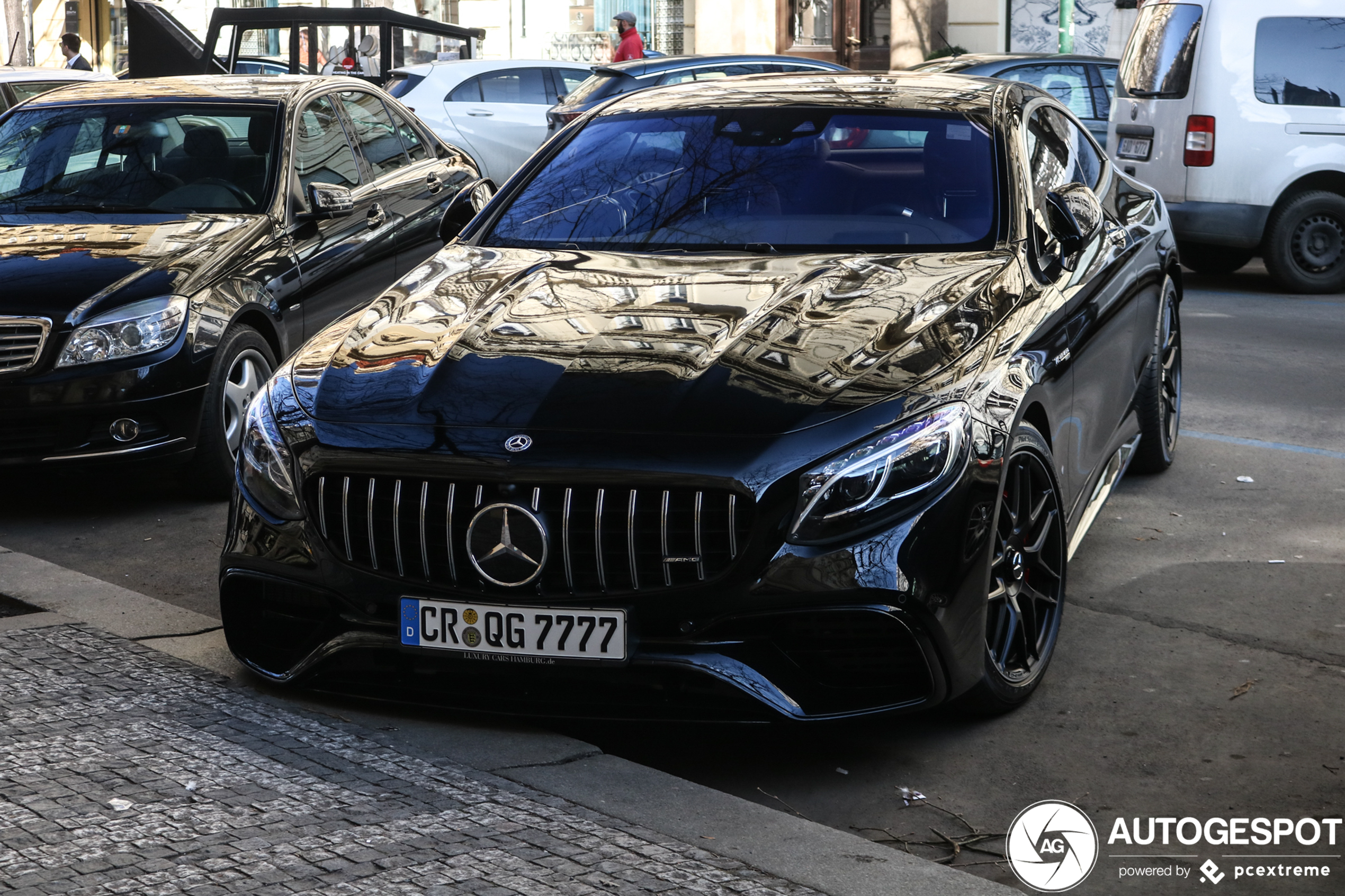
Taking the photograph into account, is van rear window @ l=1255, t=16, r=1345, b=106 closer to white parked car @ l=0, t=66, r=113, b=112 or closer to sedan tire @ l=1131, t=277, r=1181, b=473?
sedan tire @ l=1131, t=277, r=1181, b=473

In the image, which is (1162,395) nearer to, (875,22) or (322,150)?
(322,150)

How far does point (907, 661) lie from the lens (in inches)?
143

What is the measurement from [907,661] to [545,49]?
25944 millimetres

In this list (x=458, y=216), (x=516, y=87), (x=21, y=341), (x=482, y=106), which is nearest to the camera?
(x=458, y=216)

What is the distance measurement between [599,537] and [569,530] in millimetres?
73

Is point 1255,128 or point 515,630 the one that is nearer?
point 515,630

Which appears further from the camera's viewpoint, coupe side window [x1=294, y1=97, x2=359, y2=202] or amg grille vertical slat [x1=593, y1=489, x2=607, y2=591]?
coupe side window [x1=294, y1=97, x2=359, y2=202]

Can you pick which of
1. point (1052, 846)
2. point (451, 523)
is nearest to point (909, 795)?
point (1052, 846)

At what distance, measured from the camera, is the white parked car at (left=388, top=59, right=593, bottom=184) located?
1491 centimetres

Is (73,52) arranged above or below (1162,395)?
above

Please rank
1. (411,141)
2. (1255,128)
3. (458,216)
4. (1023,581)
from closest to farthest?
(1023,581) → (458,216) → (411,141) → (1255,128)

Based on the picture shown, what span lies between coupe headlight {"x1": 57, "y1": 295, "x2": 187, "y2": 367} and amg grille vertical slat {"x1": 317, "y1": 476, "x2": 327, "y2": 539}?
2.45 metres

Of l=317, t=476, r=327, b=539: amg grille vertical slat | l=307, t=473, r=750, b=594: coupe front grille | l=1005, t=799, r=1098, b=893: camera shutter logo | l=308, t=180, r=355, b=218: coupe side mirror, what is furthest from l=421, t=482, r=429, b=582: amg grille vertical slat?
l=308, t=180, r=355, b=218: coupe side mirror

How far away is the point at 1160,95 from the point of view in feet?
37.7
